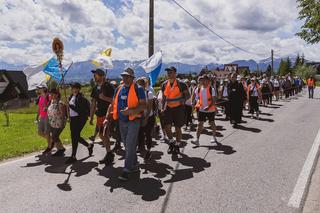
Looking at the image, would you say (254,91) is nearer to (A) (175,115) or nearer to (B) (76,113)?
(A) (175,115)

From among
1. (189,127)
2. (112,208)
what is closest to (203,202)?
(112,208)

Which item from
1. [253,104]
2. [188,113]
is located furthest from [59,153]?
[253,104]

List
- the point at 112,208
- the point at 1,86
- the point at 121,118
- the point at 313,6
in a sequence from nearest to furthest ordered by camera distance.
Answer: the point at 112,208 → the point at 121,118 → the point at 313,6 → the point at 1,86

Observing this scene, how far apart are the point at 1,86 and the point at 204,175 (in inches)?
1868

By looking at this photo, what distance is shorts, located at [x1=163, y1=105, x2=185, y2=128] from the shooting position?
335 inches

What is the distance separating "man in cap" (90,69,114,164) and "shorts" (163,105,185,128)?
4.70ft

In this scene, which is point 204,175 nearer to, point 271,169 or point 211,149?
point 271,169

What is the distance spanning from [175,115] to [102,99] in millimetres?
1771

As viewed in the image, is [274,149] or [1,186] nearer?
[1,186]

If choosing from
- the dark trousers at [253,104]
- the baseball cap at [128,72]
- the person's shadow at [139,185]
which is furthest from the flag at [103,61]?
the dark trousers at [253,104]

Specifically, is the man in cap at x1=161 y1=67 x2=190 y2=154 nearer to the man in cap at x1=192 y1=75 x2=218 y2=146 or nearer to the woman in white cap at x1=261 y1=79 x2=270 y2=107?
the man in cap at x1=192 y1=75 x2=218 y2=146

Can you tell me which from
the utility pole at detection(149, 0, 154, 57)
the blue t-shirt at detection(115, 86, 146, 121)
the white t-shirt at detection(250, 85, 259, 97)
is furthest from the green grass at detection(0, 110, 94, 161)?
the white t-shirt at detection(250, 85, 259, 97)

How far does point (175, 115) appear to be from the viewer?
27.9ft

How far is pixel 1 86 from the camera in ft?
159
